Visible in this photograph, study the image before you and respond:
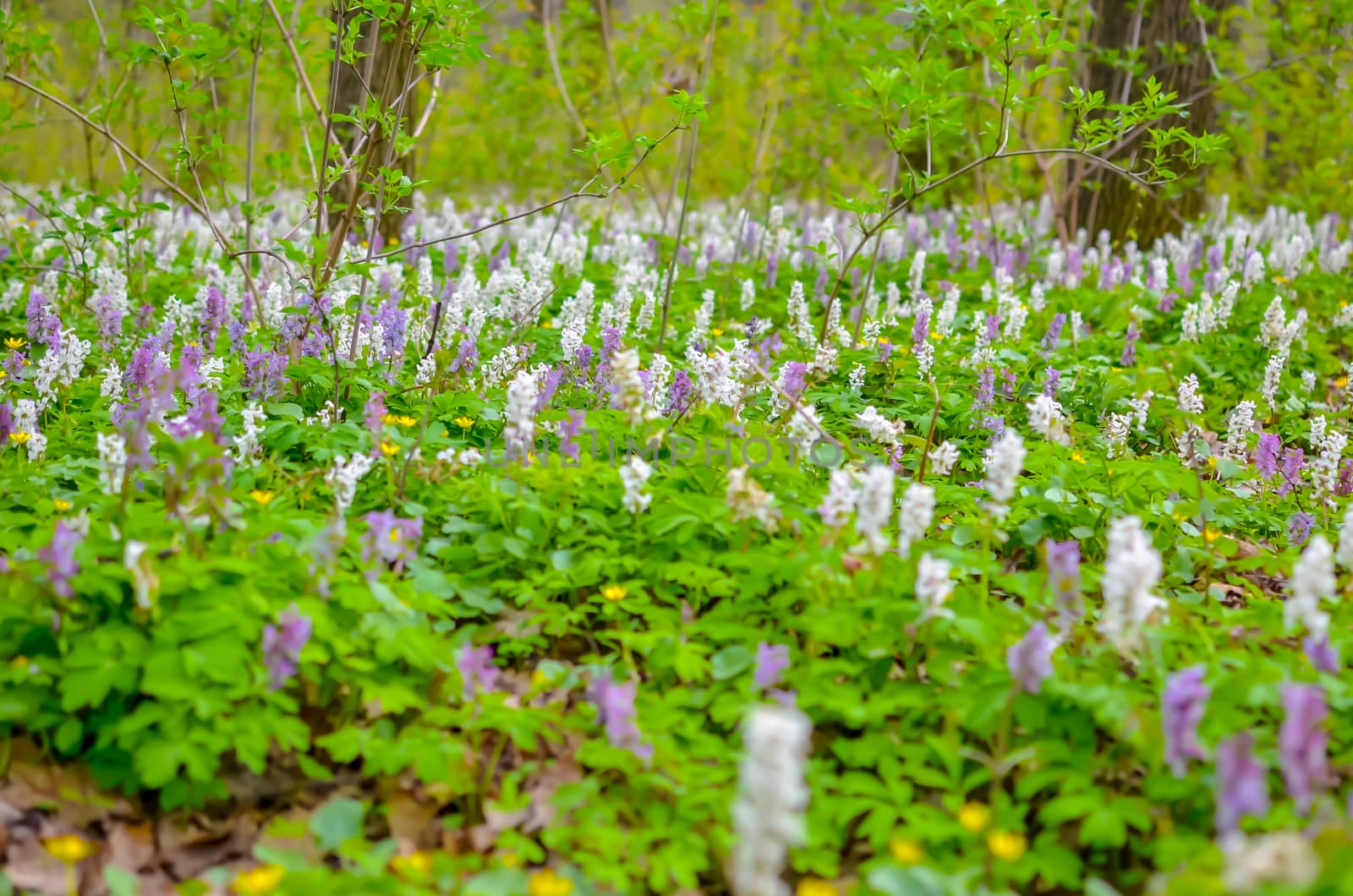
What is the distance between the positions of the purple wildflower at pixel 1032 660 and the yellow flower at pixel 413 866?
127 centimetres

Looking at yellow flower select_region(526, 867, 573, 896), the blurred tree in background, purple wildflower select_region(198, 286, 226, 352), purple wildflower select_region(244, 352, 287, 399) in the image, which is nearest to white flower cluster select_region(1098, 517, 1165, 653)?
yellow flower select_region(526, 867, 573, 896)

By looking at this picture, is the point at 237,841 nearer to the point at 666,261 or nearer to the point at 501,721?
the point at 501,721

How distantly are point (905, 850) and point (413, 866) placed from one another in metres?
0.94

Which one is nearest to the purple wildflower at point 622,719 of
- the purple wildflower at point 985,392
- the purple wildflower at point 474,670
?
the purple wildflower at point 474,670

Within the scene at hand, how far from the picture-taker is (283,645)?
2.20m

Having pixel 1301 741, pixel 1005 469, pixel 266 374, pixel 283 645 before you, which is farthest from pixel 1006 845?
pixel 266 374

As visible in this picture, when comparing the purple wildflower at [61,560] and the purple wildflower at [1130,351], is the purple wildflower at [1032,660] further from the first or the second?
the purple wildflower at [1130,351]

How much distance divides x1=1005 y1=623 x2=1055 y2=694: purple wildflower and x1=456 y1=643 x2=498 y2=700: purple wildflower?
1186mm

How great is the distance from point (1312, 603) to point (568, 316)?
3.90m

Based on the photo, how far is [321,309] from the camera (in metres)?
4.05

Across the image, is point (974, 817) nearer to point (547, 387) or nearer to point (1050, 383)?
point (547, 387)

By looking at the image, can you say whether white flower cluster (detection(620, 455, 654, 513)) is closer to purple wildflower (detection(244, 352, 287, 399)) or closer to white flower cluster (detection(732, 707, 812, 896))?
white flower cluster (detection(732, 707, 812, 896))

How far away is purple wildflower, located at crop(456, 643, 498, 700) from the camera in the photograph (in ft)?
7.79

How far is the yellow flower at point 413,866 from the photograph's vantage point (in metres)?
1.95
